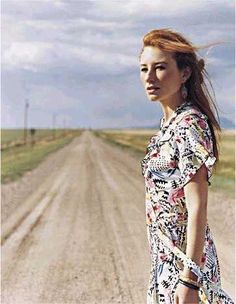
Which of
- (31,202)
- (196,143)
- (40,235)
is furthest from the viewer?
(31,202)

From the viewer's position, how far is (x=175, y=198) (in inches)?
92.9

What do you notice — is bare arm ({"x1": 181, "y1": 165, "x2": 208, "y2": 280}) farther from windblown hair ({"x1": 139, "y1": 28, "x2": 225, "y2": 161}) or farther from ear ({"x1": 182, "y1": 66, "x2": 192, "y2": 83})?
ear ({"x1": 182, "y1": 66, "x2": 192, "y2": 83})

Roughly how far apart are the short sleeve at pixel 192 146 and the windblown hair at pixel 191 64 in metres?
0.06

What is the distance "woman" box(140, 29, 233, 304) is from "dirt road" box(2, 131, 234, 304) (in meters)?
3.69

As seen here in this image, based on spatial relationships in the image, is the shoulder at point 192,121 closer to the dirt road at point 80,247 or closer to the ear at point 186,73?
the ear at point 186,73

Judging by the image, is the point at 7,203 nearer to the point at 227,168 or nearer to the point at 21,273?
the point at 21,273

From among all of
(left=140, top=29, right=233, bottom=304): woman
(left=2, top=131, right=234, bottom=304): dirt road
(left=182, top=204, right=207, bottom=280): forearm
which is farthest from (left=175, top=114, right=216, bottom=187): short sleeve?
(left=2, top=131, right=234, bottom=304): dirt road

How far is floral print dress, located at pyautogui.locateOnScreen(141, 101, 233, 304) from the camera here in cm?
229

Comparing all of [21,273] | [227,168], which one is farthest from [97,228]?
[227,168]

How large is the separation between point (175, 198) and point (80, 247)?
21.1ft

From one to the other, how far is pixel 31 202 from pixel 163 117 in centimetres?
1121

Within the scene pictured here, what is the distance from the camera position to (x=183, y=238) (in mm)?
2373

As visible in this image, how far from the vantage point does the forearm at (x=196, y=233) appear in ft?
7.39

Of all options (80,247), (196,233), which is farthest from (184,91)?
(80,247)
